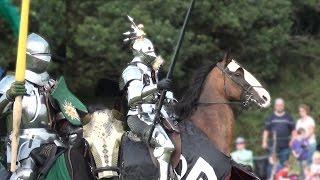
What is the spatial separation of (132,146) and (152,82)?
1.99 ft

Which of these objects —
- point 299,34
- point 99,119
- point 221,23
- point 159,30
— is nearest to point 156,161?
point 99,119

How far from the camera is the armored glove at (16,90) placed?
8297 mm

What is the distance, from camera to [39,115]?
28.2 feet

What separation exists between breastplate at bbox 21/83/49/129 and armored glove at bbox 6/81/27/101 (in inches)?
9.4

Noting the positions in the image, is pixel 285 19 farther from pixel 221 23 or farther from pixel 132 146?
pixel 132 146

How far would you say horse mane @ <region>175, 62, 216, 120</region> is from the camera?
861 cm

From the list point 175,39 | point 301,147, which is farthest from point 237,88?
point 175,39

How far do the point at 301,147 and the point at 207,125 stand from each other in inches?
191

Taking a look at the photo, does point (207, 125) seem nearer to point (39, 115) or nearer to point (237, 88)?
point (237, 88)

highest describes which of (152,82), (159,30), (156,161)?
(159,30)

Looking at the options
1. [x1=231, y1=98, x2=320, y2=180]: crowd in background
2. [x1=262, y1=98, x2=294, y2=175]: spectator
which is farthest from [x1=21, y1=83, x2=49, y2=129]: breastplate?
[x1=262, y1=98, x2=294, y2=175]: spectator

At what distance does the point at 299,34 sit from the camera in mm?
21078

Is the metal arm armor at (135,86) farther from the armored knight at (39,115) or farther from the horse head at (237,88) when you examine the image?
the armored knight at (39,115)

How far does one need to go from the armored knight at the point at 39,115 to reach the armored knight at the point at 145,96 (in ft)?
2.09
